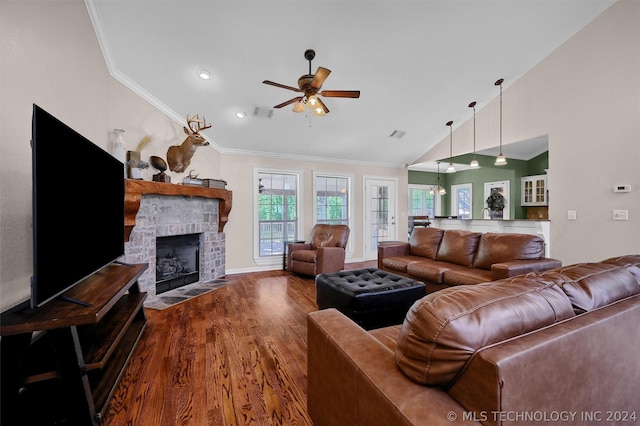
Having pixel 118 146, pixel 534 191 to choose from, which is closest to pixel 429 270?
pixel 118 146

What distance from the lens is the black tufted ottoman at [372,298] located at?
91.4 inches

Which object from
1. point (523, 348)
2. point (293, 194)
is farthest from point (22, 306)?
point (293, 194)

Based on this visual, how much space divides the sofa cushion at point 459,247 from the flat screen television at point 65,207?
371 cm

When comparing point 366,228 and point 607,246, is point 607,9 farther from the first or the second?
point 366,228

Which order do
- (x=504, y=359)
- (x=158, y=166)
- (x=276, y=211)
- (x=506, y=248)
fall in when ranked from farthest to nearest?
(x=276, y=211) → (x=158, y=166) → (x=506, y=248) → (x=504, y=359)

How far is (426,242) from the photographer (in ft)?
12.7

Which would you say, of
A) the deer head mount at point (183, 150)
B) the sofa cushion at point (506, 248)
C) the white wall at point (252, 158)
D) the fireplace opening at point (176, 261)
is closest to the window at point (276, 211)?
the white wall at point (252, 158)

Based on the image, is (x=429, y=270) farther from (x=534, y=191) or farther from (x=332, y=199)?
(x=534, y=191)

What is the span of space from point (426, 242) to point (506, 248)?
1.06m

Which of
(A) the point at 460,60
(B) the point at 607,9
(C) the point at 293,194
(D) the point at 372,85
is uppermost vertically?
(B) the point at 607,9

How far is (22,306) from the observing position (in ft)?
4.39

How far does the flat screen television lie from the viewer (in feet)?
3.87

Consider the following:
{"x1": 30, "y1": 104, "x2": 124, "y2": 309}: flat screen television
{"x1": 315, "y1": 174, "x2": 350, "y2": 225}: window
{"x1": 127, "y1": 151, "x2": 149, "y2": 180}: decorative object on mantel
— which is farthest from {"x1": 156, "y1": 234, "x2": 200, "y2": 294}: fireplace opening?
{"x1": 315, "y1": 174, "x2": 350, "y2": 225}: window

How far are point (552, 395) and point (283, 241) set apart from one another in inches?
194
